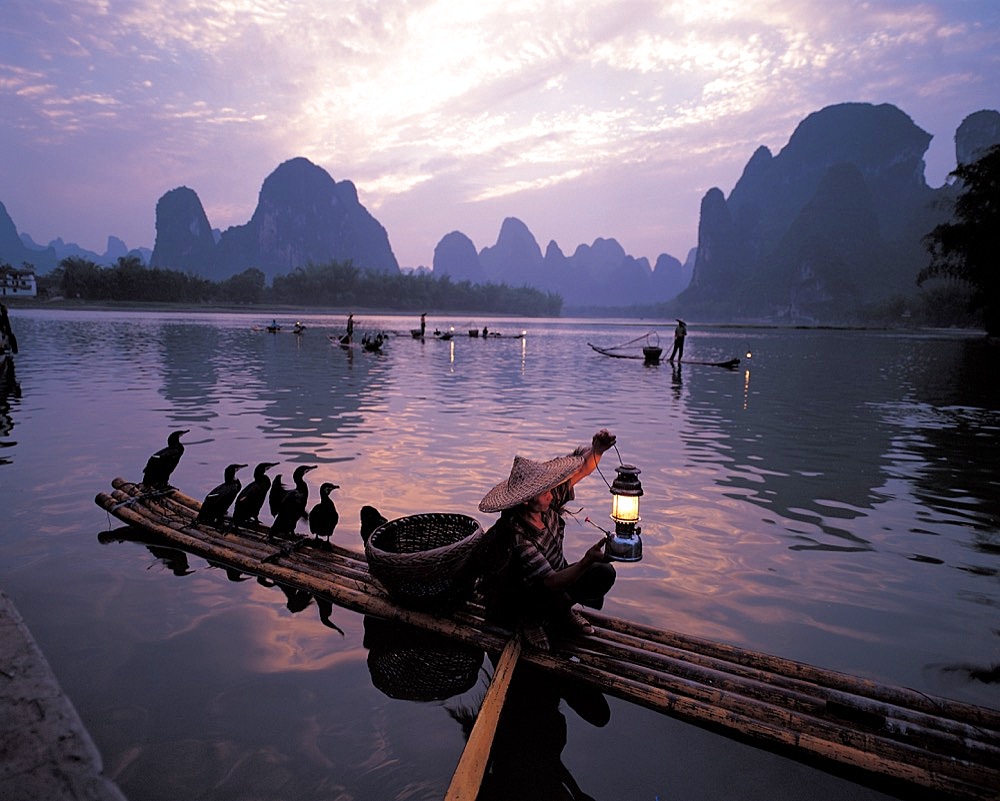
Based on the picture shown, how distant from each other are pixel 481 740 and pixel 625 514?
277 cm

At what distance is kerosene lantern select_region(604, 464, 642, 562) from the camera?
5.01 metres

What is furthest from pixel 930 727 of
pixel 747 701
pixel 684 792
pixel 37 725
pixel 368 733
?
pixel 37 725

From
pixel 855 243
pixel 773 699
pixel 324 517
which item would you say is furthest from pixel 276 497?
pixel 855 243

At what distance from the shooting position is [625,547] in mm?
5504

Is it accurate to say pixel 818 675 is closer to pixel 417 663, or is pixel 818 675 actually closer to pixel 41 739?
pixel 417 663

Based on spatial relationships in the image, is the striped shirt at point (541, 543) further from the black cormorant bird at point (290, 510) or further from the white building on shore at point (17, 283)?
the white building on shore at point (17, 283)

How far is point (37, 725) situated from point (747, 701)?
394 cm

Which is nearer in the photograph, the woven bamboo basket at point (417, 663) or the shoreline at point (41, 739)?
the shoreline at point (41, 739)

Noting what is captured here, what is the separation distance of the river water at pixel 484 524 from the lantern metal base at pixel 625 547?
28 cm

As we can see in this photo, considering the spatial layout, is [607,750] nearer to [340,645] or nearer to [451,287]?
[340,645]

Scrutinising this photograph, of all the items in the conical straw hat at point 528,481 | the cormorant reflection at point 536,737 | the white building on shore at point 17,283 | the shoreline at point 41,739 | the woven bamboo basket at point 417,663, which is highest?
the white building on shore at point 17,283

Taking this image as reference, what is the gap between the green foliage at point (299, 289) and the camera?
96062mm

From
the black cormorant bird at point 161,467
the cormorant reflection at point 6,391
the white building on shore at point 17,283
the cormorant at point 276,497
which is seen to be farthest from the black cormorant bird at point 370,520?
the white building on shore at point 17,283

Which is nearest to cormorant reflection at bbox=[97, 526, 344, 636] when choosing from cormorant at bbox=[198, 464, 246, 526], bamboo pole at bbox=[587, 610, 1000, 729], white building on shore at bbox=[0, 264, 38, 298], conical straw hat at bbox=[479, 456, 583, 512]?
cormorant at bbox=[198, 464, 246, 526]
